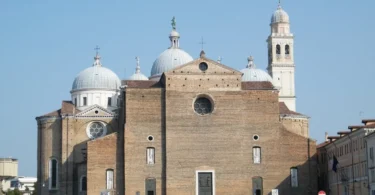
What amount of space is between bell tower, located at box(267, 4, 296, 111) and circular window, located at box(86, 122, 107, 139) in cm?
2393

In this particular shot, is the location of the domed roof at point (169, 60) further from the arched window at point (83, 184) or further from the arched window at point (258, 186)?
the arched window at point (258, 186)

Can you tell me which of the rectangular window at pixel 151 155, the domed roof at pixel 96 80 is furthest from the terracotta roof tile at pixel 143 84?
the domed roof at pixel 96 80

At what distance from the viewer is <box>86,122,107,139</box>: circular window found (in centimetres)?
6762

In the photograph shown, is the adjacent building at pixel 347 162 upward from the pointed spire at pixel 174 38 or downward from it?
downward

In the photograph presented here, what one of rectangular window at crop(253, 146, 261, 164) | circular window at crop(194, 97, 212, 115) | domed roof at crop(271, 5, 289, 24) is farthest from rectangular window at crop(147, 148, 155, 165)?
domed roof at crop(271, 5, 289, 24)

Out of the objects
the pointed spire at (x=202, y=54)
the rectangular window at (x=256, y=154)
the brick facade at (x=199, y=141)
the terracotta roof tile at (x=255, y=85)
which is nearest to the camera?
the brick facade at (x=199, y=141)

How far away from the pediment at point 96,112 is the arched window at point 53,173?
445cm

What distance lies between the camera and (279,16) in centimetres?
8794

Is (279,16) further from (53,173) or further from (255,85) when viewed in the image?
(53,173)

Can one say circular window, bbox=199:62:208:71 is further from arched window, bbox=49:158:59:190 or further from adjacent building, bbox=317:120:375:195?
arched window, bbox=49:158:59:190

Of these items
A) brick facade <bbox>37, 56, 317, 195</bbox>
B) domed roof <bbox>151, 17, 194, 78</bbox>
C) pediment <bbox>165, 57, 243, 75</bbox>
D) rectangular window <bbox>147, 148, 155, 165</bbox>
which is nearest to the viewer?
brick facade <bbox>37, 56, 317, 195</bbox>

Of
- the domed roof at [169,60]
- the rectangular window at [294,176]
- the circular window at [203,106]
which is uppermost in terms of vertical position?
the domed roof at [169,60]

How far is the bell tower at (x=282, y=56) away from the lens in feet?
281

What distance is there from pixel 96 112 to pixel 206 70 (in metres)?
12.0
